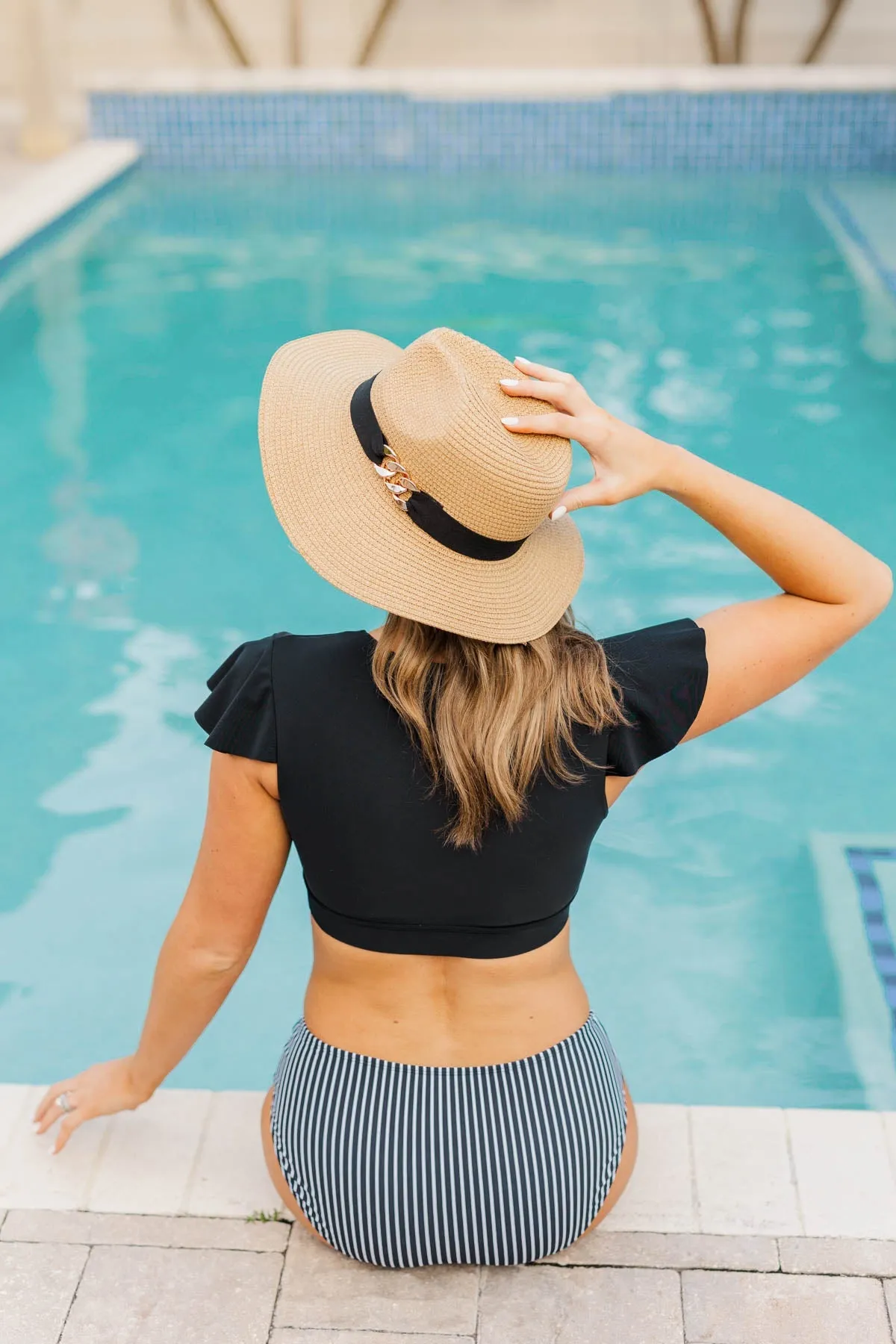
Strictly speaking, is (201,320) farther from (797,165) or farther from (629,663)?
(629,663)

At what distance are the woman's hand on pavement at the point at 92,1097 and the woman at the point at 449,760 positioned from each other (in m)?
0.06

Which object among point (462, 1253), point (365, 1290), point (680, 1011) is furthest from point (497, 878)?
point (680, 1011)

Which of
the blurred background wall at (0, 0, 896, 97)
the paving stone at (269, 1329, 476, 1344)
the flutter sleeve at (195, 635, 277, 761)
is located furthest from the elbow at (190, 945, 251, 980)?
the blurred background wall at (0, 0, 896, 97)

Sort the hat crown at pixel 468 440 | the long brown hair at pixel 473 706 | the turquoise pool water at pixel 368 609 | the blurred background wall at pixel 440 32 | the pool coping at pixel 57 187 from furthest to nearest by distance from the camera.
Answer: the blurred background wall at pixel 440 32 → the pool coping at pixel 57 187 → the turquoise pool water at pixel 368 609 → the long brown hair at pixel 473 706 → the hat crown at pixel 468 440

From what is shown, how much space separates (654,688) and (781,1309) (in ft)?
2.84

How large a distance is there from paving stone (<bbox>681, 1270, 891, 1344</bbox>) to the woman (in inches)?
6.7

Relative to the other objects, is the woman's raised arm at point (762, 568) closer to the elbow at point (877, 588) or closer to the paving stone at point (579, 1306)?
the elbow at point (877, 588)

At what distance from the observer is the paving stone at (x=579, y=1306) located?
1727mm

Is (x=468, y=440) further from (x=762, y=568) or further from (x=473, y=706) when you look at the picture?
(x=762, y=568)

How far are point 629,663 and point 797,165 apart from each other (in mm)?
10221

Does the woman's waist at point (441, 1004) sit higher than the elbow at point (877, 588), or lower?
lower

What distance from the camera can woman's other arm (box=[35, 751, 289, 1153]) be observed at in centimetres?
157

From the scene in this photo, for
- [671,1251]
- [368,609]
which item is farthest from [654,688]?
[368,609]

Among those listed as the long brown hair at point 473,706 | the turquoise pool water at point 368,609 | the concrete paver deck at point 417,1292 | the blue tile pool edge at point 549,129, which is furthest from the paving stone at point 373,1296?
the blue tile pool edge at point 549,129
